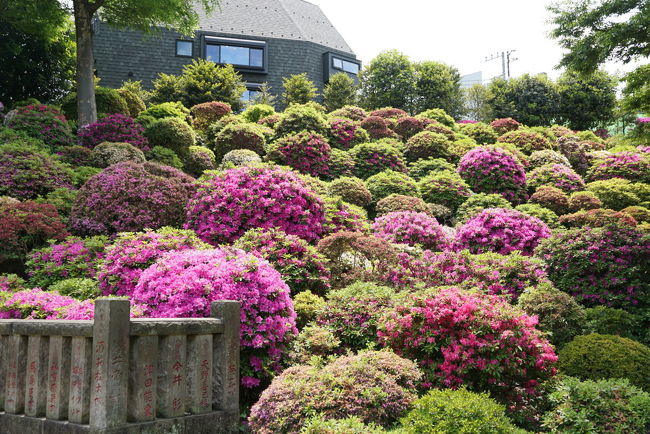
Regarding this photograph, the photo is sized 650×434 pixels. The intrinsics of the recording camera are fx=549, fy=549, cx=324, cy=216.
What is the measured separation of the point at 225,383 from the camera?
17.0 feet

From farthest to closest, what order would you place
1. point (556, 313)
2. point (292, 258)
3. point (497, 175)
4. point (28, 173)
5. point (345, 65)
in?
1. point (345, 65)
2. point (497, 175)
3. point (28, 173)
4. point (292, 258)
5. point (556, 313)

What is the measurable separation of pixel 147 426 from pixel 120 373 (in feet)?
1.72

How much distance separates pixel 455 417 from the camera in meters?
4.52

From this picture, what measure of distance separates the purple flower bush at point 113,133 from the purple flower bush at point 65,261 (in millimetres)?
7871

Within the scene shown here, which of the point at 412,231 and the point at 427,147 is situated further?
the point at 427,147

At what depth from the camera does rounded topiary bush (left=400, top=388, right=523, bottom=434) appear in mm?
4434

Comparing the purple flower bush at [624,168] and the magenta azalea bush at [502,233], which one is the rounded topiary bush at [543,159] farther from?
the magenta azalea bush at [502,233]

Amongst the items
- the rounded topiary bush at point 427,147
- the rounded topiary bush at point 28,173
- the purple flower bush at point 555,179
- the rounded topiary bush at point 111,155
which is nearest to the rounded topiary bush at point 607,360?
the rounded topiary bush at point 28,173

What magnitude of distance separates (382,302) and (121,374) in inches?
138

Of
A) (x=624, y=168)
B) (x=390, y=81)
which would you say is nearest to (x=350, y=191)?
(x=624, y=168)

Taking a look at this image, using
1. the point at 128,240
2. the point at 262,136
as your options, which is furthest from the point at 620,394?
the point at 262,136

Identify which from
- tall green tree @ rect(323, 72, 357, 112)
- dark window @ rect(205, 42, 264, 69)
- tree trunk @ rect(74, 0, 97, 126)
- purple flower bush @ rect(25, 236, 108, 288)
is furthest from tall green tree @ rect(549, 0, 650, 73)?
dark window @ rect(205, 42, 264, 69)

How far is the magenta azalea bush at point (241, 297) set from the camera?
5902 mm

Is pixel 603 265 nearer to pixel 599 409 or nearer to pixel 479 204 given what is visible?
pixel 599 409
